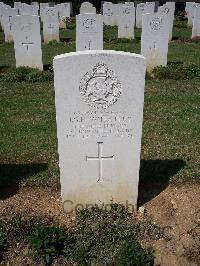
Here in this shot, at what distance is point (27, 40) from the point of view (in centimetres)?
1203

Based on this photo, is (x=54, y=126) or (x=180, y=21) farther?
(x=180, y=21)

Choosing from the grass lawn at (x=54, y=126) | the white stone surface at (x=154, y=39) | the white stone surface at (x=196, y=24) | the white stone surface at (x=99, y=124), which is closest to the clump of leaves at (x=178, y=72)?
the grass lawn at (x=54, y=126)

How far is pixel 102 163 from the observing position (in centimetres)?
501

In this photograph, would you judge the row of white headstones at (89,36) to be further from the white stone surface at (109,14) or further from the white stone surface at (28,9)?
the white stone surface at (109,14)

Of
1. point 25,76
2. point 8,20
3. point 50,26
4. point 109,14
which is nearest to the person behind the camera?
point 25,76

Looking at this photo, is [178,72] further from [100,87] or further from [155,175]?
[100,87]

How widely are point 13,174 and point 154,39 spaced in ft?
25.7

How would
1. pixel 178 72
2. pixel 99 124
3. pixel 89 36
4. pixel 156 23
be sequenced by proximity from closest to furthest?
pixel 99 124 < pixel 178 72 < pixel 156 23 < pixel 89 36

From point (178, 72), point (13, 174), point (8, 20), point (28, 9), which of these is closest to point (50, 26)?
point (8, 20)

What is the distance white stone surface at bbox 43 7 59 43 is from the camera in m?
17.3

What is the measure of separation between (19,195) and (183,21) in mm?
23119

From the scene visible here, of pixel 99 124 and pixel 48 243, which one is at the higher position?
pixel 99 124

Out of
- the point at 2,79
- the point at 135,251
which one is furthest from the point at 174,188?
the point at 2,79

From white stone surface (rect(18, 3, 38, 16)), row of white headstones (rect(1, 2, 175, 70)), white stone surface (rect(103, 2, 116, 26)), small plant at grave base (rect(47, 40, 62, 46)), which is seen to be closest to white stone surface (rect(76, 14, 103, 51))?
row of white headstones (rect(1, 2, 175, 70))
